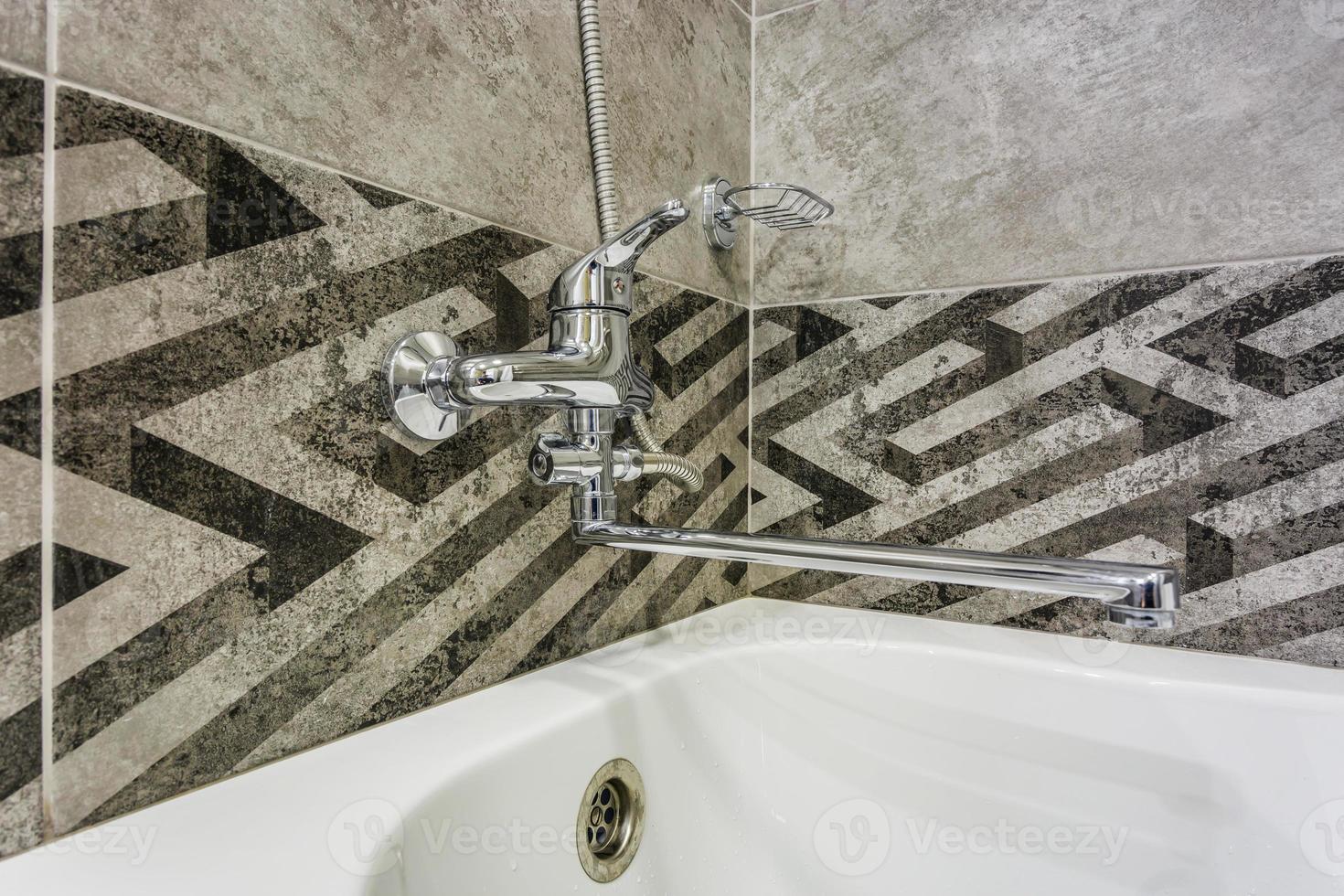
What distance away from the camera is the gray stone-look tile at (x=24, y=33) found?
1.14 feet

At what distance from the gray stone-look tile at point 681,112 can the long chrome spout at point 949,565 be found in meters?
0.36

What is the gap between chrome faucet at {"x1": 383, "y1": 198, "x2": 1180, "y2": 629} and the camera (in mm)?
503

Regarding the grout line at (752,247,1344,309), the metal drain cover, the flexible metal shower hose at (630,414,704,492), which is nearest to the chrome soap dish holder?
the grout line at (752,247,1344,309)

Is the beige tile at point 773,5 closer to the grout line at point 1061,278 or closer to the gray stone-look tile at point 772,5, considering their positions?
the gray stone-look tile at point 772,5

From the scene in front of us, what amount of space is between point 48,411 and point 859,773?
74 cm

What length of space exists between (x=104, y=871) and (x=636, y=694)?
379 millimetres

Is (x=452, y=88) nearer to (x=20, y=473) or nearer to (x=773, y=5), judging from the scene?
(x=20, y=473)

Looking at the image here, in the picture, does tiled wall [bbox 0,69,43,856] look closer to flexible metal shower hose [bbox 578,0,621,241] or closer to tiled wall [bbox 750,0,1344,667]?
flexible metal shower hose [bbox 578,0,621,241]

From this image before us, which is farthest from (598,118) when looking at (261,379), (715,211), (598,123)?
(261,379)

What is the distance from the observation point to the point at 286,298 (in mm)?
465

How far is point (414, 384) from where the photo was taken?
1.73ft

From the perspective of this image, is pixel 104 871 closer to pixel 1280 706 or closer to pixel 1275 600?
pixel 1280 706
